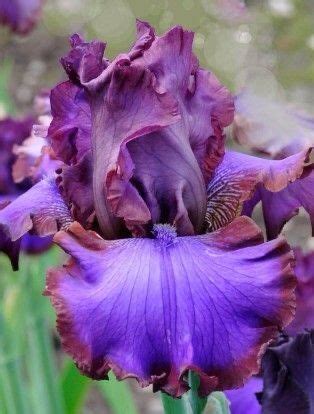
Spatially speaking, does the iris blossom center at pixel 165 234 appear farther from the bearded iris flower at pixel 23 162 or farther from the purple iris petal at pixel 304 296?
the purple iris petal at pixel 304 296

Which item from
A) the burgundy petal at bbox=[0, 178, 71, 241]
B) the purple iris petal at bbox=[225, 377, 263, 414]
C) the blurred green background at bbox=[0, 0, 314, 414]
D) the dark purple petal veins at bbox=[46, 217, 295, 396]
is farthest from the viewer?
the blurred green background at bbox=[0, 0, 314, 414]

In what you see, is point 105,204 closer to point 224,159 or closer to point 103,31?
point 224,159

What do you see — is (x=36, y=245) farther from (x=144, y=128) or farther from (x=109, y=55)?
(x=109, y=55)

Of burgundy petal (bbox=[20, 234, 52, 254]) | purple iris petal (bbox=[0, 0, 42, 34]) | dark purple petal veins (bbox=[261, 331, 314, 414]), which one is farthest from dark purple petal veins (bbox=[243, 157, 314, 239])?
purple iris petal (bbox=[0, 0, 42, 34])

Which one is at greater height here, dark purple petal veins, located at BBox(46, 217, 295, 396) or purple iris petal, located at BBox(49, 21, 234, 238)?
purple iris petal, located at BBox(49, 21, 234, 238)

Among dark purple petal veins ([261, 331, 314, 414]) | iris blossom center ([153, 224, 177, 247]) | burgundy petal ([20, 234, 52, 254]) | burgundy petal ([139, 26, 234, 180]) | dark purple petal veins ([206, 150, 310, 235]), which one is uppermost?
burgundy petal ([139, 26, 234, 180])

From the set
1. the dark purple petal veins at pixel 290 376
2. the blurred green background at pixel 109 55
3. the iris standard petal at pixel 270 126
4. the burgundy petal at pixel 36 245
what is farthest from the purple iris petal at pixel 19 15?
the dark purple petal veins at pixel 290 376

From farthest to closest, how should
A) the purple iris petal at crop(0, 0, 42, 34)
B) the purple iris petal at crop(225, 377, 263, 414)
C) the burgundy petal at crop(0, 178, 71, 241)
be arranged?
1. the purple iris petal at crop(0, 0, 42, 34)
2. the purple iris petal at crop(225, 377, 263, 414)
3. the burgundy petal at crop(0, 178, 71, 241)

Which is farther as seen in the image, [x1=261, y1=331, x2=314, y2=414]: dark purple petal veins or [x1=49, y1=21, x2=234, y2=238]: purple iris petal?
[x1=261, y1=331, x2=314, y2=414]: dark purple petal veins

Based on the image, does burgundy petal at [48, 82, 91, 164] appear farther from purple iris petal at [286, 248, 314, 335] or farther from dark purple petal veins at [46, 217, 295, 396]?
purple iris petal at [286, 248, 314, 335]
